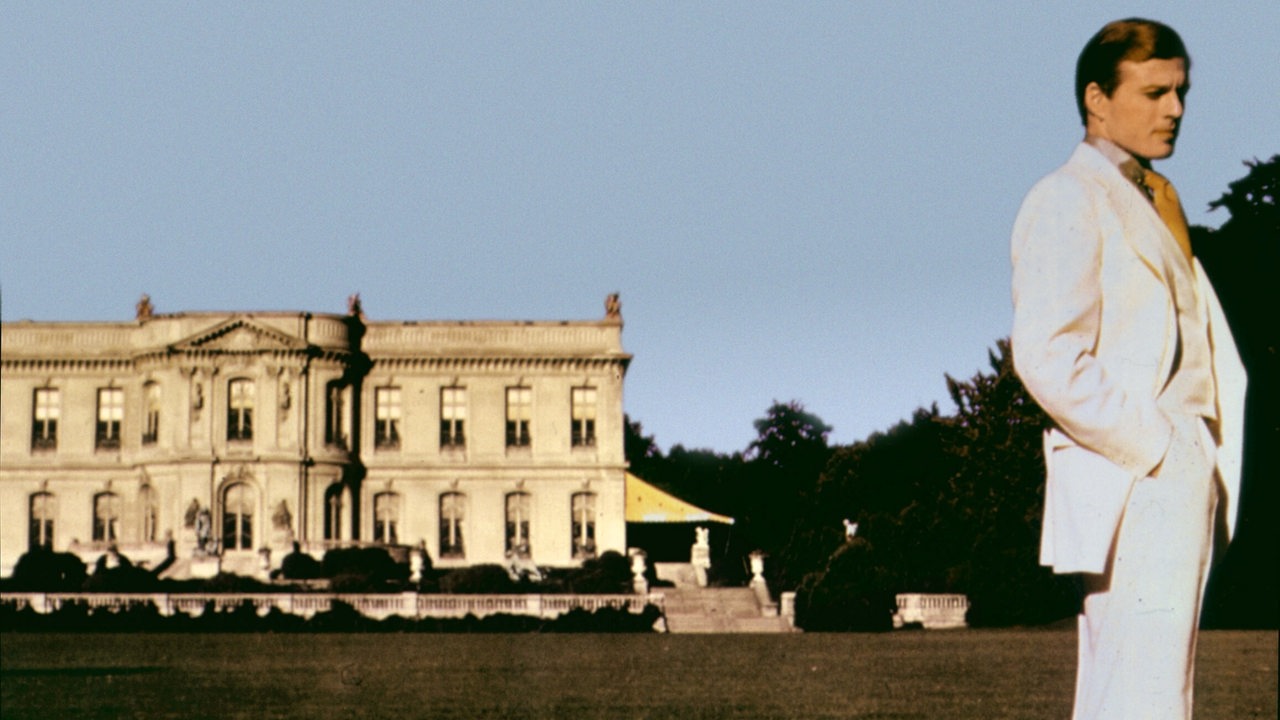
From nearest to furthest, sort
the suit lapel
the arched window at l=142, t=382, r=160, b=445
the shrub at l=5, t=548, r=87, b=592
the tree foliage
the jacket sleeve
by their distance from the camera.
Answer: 1. the jacket sleeve
2. the suit lapel
3. the tree foliage
4. the shrub at l=5, t=548, r=87, b=592
5. the arched window at l=142, t=382, r=160, b=445

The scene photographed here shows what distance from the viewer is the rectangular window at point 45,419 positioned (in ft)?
189

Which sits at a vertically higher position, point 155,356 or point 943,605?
point 155,356

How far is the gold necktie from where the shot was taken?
126 inches

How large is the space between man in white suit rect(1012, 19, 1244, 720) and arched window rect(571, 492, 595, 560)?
178 ft

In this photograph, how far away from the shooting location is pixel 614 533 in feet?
186

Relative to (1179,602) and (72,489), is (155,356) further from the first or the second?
(1179,602)

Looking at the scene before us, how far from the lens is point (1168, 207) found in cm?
322

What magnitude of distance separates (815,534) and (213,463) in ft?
61.9

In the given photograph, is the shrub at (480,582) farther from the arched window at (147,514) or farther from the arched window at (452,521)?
the arched window at (147,514)

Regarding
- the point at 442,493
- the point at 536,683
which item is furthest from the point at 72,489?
the point at 536,683

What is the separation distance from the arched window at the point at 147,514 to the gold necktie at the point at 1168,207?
54.4 meters

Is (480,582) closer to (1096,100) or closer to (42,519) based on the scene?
(42,519)

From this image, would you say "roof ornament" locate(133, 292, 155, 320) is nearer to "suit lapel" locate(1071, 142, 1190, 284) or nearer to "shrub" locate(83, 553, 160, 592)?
"shrub" locate(83, 553, 160, 592)

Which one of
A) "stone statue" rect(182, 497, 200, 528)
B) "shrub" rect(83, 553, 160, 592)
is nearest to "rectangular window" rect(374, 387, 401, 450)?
"stone statue" rect(182, 497, 200, 528)
